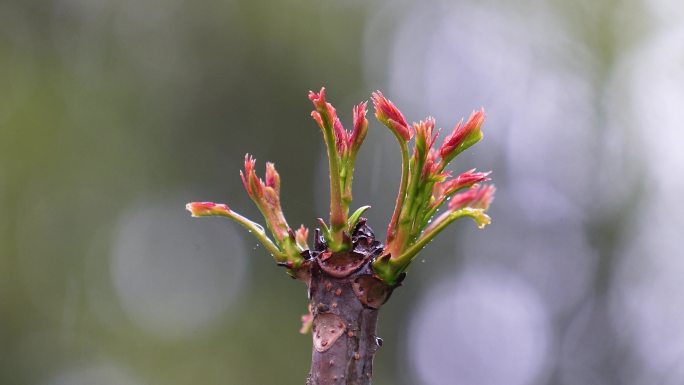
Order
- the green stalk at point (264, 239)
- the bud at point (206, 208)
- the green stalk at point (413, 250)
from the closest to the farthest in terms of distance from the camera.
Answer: the green stalk at point (413, 250)
the green stalk at point (264, 239)
the bud at point (206, 208)

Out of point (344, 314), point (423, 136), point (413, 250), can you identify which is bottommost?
point (344, 314)

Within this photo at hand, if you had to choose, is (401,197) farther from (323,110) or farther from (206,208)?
(206,208)

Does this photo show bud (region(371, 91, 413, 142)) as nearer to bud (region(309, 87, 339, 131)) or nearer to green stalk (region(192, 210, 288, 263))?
bud (region(309, 87, 339, 131))

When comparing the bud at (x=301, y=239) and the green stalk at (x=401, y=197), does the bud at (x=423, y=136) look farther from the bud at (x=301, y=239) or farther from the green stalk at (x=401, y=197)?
the bud at (x=301, y=239)

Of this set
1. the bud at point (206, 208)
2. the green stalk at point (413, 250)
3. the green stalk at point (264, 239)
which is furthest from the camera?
the bud at point (206, 208)

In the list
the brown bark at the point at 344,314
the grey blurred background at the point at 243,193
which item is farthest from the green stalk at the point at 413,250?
the grey blurred background at the point at 243,193

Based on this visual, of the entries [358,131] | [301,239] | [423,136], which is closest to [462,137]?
[423,136]
